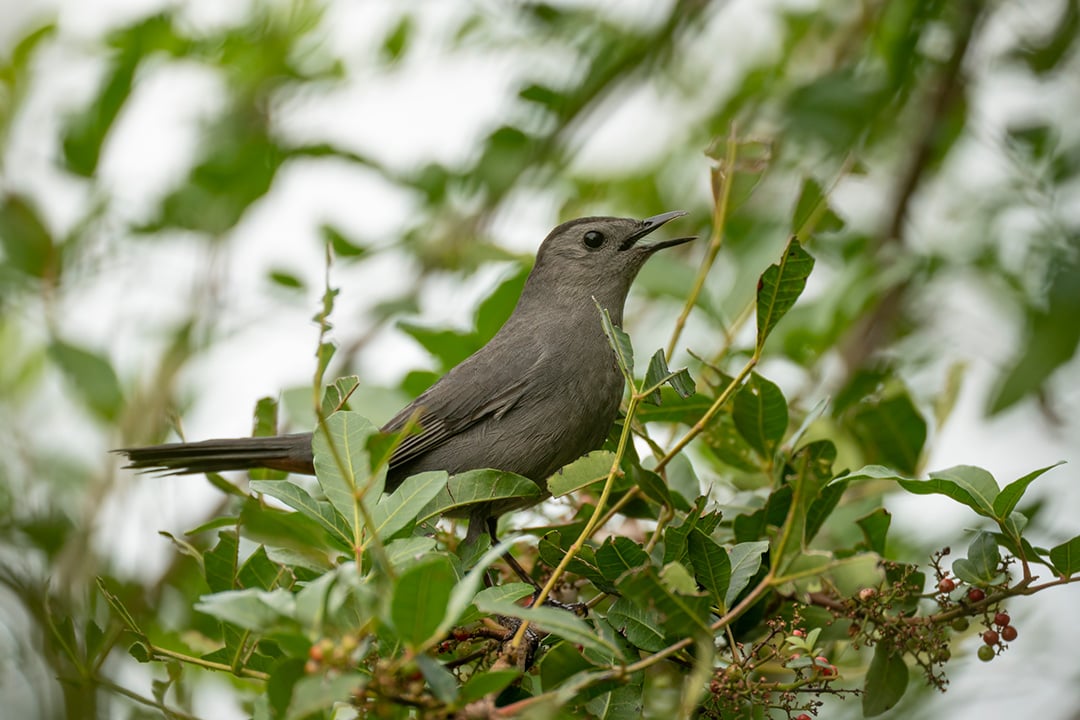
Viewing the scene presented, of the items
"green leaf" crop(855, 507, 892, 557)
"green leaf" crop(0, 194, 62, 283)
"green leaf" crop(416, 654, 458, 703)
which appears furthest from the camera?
"green leaf" crop(0, 194, 62, 283)

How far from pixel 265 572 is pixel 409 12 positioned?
11.5 feet

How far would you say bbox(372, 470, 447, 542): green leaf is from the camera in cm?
233

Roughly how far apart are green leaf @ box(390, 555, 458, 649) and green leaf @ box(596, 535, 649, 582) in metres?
0.69

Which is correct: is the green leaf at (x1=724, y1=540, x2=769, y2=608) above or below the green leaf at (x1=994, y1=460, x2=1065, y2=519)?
below

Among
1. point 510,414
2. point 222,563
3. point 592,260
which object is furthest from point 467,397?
point 222,563

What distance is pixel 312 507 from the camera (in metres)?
2.41

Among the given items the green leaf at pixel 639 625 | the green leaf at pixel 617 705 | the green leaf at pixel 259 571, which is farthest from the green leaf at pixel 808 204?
the green leaf at pixel 259 571

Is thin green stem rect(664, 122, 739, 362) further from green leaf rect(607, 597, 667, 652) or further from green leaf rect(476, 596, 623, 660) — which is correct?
green leaf rect(476, 596, 623, 660)

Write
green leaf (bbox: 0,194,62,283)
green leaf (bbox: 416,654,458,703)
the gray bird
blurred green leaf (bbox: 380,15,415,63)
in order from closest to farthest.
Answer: green leaf (bbox: 416,654,458,703)
the gray bird
green leaf (bbox: 0,194,62,283)
blurred green leaf (bbox: 380,15,415,63)

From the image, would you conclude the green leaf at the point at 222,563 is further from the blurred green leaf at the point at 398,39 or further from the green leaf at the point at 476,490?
the blurred green leaf at the point at 398,39

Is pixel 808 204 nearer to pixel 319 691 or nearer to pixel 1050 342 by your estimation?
pixel 1050 342

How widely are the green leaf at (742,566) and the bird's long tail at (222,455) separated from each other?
1.95 meters

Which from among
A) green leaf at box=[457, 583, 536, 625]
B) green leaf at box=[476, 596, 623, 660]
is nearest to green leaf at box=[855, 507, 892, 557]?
green leaf at box=[457, 583, 536, 625]

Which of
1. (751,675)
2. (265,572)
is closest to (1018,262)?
(751,675)
